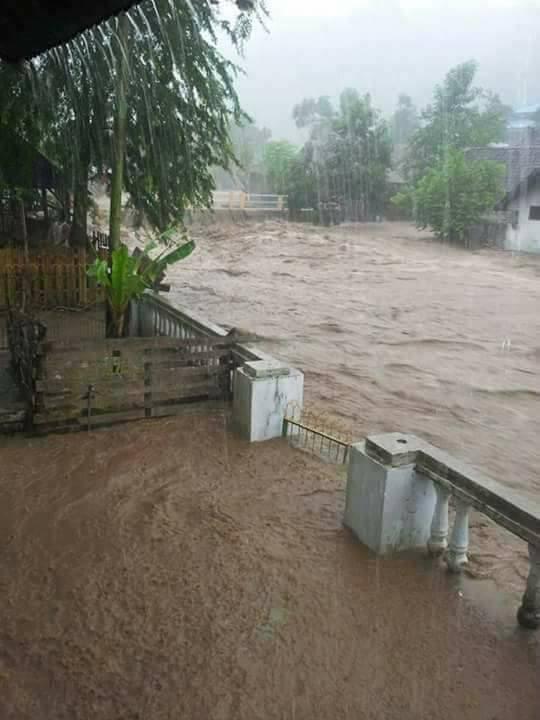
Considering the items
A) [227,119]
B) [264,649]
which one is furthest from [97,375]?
Result: [227,119]

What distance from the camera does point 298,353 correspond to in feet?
39.1

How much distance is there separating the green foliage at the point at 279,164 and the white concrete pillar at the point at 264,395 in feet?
122

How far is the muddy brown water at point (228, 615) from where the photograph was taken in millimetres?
2943

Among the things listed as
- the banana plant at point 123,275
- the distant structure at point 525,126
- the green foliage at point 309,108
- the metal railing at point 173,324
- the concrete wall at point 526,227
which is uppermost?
the green foliage at point 309,108

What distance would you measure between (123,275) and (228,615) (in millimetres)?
5566

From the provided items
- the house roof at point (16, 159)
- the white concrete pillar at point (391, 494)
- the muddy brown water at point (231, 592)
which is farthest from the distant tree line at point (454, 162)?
the white concrete pillar at point (391, 494)

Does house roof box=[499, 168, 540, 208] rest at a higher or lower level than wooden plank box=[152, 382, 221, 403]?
higher

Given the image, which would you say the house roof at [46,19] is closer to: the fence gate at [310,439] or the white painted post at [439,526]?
the white painted post at [439,526]

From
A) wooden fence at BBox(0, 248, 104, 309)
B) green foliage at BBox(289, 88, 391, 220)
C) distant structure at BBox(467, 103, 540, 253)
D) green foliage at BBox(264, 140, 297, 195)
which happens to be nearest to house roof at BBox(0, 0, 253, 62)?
wooden fence at BBox(0, 248, 104, 309)

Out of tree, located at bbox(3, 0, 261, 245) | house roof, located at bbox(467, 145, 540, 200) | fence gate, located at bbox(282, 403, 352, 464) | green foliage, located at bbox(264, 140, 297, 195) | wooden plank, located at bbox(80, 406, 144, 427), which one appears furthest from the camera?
green foliage, located at bbox(264, 140, 297, 195)

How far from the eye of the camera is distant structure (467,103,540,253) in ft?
95.2

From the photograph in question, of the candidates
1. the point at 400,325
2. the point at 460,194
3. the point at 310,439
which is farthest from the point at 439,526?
the point at 460,194

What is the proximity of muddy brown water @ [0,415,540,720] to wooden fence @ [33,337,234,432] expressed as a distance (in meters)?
1.03

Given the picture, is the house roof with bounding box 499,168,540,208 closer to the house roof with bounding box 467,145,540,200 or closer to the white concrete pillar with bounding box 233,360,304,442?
the house roof with bounding box 467,145,540,200
